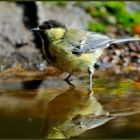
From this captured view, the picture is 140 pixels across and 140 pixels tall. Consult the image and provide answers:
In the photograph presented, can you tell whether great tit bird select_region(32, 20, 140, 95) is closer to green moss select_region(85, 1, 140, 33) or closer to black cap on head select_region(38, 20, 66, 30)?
black cap on head select_region(38, 20, 66, 30)

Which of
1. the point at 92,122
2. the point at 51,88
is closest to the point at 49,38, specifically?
the point at 51,88

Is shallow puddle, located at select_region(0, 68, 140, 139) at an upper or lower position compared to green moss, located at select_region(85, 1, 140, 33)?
lower

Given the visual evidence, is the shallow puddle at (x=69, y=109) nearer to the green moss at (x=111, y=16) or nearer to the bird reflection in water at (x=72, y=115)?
the bird reflection in water at (x=72, y=115)

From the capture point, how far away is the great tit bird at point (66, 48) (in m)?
6.64

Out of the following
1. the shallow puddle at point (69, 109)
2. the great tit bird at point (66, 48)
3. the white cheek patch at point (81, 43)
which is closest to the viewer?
the shallow puddle at point (69, 109)

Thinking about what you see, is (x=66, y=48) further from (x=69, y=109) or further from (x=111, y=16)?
(x=111, y=16)

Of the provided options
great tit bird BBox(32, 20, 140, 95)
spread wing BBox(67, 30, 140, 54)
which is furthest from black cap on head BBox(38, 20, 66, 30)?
spread wing BBox(67, 30, 140, 54)

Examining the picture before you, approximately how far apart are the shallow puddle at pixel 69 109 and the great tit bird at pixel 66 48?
0.87ft

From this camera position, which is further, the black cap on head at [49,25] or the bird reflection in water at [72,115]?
the black cap on head at [49,25]

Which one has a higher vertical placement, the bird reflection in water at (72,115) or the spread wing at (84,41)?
the spread wing at (84,41)

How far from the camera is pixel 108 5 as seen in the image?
9.66 meters

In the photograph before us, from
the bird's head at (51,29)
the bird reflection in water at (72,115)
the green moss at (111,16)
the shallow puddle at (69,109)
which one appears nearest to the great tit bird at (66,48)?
the bird's head at (51,29)

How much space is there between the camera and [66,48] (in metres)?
6.70

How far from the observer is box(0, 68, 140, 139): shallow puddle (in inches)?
189
